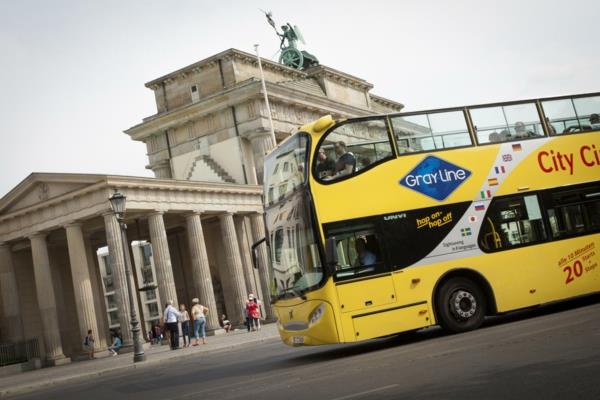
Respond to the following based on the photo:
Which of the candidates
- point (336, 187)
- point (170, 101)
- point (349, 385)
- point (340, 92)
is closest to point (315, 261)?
point (336, 187)

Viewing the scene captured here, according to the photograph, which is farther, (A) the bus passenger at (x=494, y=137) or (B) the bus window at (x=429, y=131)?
(A) the bus passenger at (x=494, y=137)

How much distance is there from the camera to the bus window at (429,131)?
13211 mm

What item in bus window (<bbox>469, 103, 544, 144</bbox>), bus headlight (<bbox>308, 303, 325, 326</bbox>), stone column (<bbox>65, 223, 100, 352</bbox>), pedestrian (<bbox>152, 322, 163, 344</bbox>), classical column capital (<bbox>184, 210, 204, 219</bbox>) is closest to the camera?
bus headlight (<bbox>308, 303, 325, 326</bbox>)

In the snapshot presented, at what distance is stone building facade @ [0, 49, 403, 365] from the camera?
34.1 m

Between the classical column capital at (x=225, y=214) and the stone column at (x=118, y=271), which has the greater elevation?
the classical column capital at (x=225, y=214)

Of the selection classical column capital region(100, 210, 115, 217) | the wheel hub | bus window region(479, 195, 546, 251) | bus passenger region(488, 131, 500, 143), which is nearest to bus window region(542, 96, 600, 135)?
bus passenger region(488, 131, 500, 143)

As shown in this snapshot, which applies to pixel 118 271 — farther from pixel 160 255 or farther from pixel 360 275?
pixel 360 275

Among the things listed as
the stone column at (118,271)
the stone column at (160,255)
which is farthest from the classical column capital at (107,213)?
the stone column at (160,255)

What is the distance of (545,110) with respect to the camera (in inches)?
569

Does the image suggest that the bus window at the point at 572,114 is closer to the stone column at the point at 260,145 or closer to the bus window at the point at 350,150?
the bus window at the point at 350,150

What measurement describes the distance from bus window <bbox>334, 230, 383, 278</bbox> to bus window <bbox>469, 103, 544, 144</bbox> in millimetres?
3264

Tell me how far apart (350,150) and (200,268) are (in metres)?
25.6

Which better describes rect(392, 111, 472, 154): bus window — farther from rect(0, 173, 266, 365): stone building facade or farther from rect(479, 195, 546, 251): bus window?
rect(0, 173, 266, 365): stone building facade

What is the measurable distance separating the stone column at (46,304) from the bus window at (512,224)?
2747 centimetres
